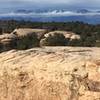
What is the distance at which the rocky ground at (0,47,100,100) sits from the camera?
9.75 m

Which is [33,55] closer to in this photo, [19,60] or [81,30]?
[19,60]

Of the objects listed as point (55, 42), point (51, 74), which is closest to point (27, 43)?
point (55, 42)

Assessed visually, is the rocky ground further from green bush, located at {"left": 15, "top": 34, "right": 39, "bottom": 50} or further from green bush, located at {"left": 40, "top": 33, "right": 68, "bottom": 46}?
green bush, located at {"left": 15, "top": 34, "right": 39, "bottom": 50}

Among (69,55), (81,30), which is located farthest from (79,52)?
(81,30)

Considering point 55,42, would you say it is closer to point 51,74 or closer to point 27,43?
point 27,43

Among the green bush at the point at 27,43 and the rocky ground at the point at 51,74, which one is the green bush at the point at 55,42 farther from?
the rocky ground at the point at 51,74

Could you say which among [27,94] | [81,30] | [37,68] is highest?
[37,68]

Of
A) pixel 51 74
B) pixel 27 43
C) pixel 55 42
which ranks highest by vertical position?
pixel 51 74

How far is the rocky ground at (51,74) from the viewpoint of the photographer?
9.75 m

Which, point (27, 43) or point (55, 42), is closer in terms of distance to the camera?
point (55, 42)

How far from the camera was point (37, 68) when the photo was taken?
10.7 metres

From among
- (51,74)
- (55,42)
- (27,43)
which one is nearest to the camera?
(51,74)

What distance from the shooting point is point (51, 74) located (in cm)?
1036

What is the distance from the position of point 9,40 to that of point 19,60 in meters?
32.4
